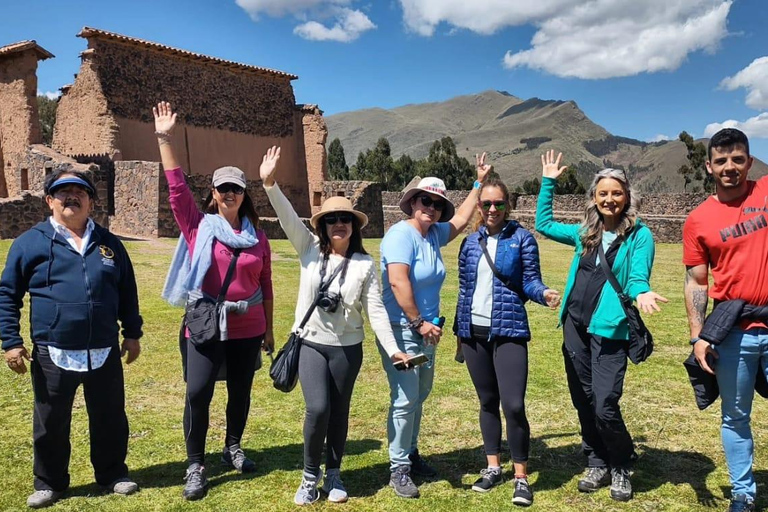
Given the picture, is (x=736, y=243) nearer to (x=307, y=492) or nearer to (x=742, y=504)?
(x=742, y=504)

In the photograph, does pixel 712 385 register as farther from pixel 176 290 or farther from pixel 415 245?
pixel 176 290

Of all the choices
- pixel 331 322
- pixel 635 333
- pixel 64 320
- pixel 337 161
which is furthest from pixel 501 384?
pixel 337 161

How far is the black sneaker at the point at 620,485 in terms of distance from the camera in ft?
12.2

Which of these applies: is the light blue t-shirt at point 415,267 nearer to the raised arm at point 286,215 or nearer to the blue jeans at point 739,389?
the raised arm at point 286,215

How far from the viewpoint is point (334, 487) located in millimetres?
3684

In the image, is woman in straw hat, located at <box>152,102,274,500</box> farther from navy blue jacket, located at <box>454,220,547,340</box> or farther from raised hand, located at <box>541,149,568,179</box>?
raised hand, located at <box>541,149,568,179</box>

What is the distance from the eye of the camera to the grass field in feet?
12.1

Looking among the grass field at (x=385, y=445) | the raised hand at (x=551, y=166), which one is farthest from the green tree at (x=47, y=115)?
the raised hand at (x=551, y=166)

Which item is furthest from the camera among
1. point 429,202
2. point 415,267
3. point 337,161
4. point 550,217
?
point 337,161

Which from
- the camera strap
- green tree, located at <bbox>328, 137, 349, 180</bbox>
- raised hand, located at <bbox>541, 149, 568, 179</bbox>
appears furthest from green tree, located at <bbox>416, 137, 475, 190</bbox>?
Result: the camera strap

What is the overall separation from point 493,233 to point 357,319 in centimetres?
97

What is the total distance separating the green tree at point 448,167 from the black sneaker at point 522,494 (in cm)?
4821

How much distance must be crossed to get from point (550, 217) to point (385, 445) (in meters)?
1.91

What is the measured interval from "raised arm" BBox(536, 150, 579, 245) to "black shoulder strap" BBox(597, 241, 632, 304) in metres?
0.25
